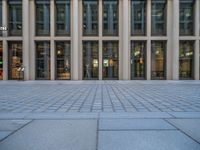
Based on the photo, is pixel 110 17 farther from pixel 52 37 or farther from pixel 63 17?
pixel 52 37

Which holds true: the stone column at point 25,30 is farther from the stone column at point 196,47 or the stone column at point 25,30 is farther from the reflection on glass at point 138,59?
the stone column at point 196,47

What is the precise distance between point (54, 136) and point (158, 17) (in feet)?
81.4

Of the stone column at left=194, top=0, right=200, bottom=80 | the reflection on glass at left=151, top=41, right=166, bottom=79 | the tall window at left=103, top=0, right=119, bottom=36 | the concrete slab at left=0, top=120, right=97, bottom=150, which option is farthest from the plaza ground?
the tall window at left=103, top=0, right=119, bottom=36

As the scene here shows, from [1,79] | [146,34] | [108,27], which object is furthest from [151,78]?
[1,79]

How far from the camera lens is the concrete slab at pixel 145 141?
4.36m

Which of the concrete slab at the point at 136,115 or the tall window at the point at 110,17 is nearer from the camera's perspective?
the concrete slab at the point at 136,115

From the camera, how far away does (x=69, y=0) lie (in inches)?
1071

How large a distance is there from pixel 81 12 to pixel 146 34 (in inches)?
292

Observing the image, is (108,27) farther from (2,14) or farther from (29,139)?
(29,139)

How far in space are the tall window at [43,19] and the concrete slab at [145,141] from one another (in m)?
23.7

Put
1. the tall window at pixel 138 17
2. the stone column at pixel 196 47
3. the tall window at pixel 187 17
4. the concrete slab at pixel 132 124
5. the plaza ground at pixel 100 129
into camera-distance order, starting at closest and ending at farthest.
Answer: the plaza ground at pixel 100 129, the concrete slab at pixel 132 124, the stone column at pixel 196 47, the tall window at pixel 187 17, the tall window at pixel 138 17

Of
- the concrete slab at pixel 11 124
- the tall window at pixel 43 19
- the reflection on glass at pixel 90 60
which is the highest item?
the tall window at pixel 43 19

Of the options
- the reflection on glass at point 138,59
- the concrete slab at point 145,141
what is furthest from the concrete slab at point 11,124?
the reflection on glass at point 138,59

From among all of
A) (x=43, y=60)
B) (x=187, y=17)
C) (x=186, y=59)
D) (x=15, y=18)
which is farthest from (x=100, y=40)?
(x=187, y=17)
